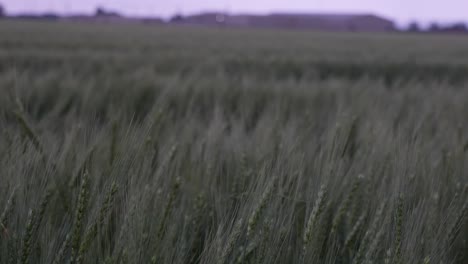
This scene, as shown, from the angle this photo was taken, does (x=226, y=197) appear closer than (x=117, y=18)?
Yes

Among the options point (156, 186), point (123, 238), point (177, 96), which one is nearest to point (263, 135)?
point (156, 186)

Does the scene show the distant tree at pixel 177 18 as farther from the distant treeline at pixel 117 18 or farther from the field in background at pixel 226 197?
the field in background at pixel 226 197

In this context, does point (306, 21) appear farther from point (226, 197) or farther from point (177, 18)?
point (226, 197)

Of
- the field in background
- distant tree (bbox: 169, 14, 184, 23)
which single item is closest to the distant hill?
distant tree (bbox: 169, 14, 184, 23)

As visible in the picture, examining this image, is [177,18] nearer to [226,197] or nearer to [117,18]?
[117,18]

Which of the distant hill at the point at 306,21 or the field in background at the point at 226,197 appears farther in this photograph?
the distant hill at the point at 306,21

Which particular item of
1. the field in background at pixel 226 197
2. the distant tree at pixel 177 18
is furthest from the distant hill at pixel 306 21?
the field in background at pixel 226 197

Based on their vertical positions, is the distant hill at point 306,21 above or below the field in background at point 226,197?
above

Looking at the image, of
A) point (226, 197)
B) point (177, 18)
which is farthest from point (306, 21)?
point (226, 197)

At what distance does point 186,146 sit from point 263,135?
352 mm

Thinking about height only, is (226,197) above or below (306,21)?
below

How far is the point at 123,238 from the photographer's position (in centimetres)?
80

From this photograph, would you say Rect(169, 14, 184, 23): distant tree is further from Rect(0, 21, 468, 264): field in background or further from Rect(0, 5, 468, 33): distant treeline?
Rect(0, 21, 468, 264): field in background

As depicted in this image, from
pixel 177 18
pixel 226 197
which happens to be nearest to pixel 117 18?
pixel 177 18
